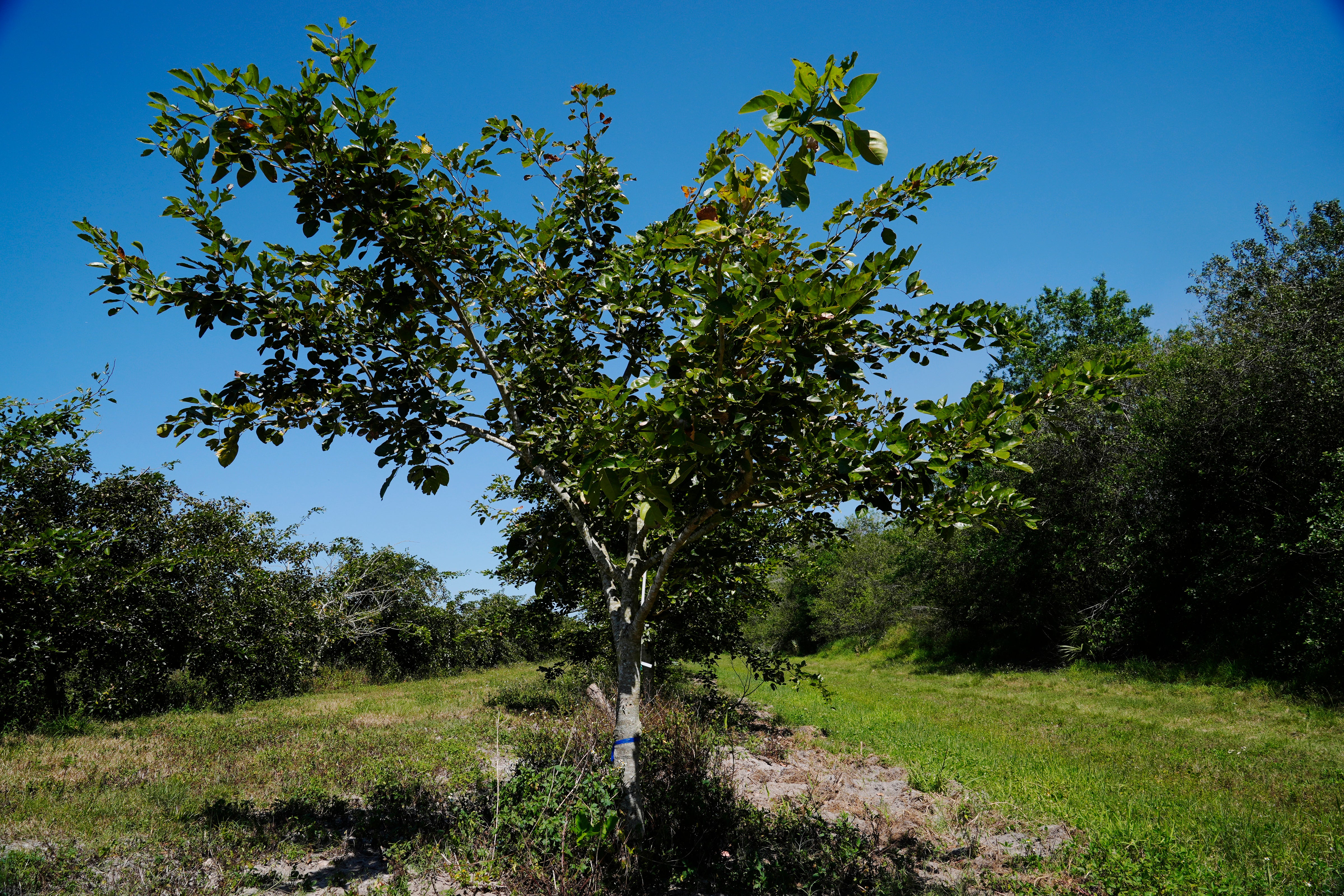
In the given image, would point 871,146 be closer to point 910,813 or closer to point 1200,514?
point 910,813

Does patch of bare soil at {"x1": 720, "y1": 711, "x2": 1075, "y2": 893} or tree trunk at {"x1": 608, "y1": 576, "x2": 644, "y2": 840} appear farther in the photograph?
patch of bare soil at {"x1": 720, "y1": 711, "x2": 1075, "y2": 893}

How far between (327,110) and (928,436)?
3177 millimetres

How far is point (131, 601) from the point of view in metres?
10.0

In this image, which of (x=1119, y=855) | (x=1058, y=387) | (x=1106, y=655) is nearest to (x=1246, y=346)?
(x=1106, y=655)

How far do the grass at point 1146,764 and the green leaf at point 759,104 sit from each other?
479 cm

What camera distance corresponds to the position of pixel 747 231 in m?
2.84

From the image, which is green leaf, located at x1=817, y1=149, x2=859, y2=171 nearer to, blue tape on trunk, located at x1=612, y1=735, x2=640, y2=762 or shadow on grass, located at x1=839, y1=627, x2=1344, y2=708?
blue tape on trunk, located at x1=612, y1=735, x2=640, y2=762

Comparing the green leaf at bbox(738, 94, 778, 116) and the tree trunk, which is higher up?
the green leaf at bbox(738, 94, 778, 116)

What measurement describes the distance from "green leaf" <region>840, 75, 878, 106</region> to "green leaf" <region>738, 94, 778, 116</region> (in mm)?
201

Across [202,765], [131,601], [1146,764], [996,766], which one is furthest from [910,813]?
[131,601]

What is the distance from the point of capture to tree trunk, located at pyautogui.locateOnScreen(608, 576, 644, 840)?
3.89 meters

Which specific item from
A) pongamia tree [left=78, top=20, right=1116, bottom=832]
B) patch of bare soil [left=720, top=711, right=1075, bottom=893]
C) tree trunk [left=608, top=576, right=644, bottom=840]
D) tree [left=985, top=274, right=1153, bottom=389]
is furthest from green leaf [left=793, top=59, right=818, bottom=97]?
tree [left=985, top=274, right=1153, bottom=389]

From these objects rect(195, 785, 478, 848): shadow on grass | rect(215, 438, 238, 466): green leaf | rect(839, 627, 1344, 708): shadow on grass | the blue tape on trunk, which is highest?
rect(215, 438, 238, 466): green leaf

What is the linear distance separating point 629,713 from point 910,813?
3.01 m
